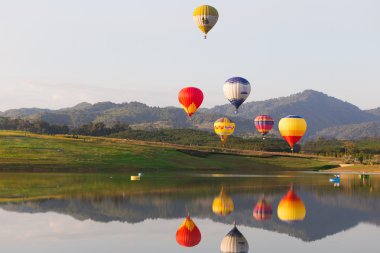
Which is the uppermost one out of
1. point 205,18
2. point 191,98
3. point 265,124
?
point 205,18

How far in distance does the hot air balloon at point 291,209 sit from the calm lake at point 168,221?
0.06 m

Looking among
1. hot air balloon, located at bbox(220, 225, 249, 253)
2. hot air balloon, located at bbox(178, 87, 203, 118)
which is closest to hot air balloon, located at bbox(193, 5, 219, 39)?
hot air balloon, located at bbox(178, 87, 203, 118)

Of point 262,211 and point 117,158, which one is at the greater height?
point 117,158

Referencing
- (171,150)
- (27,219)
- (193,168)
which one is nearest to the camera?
(27,219)

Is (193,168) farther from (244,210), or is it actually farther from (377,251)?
(377,251)

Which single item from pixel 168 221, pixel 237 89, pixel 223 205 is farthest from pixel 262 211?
pixel 237 89

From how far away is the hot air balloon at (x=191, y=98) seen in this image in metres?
112

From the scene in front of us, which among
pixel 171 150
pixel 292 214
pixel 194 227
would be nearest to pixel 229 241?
pixel 194 227

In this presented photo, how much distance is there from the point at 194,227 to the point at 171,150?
10713 cm

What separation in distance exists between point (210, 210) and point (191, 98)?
73.2 m

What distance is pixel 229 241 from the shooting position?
26.5 meters

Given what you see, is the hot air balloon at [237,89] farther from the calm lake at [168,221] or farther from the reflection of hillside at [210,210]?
the reflection of hillside at [210,210]

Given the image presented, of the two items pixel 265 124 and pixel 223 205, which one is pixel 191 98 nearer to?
pixel 265 124

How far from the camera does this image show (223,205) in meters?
42.2
